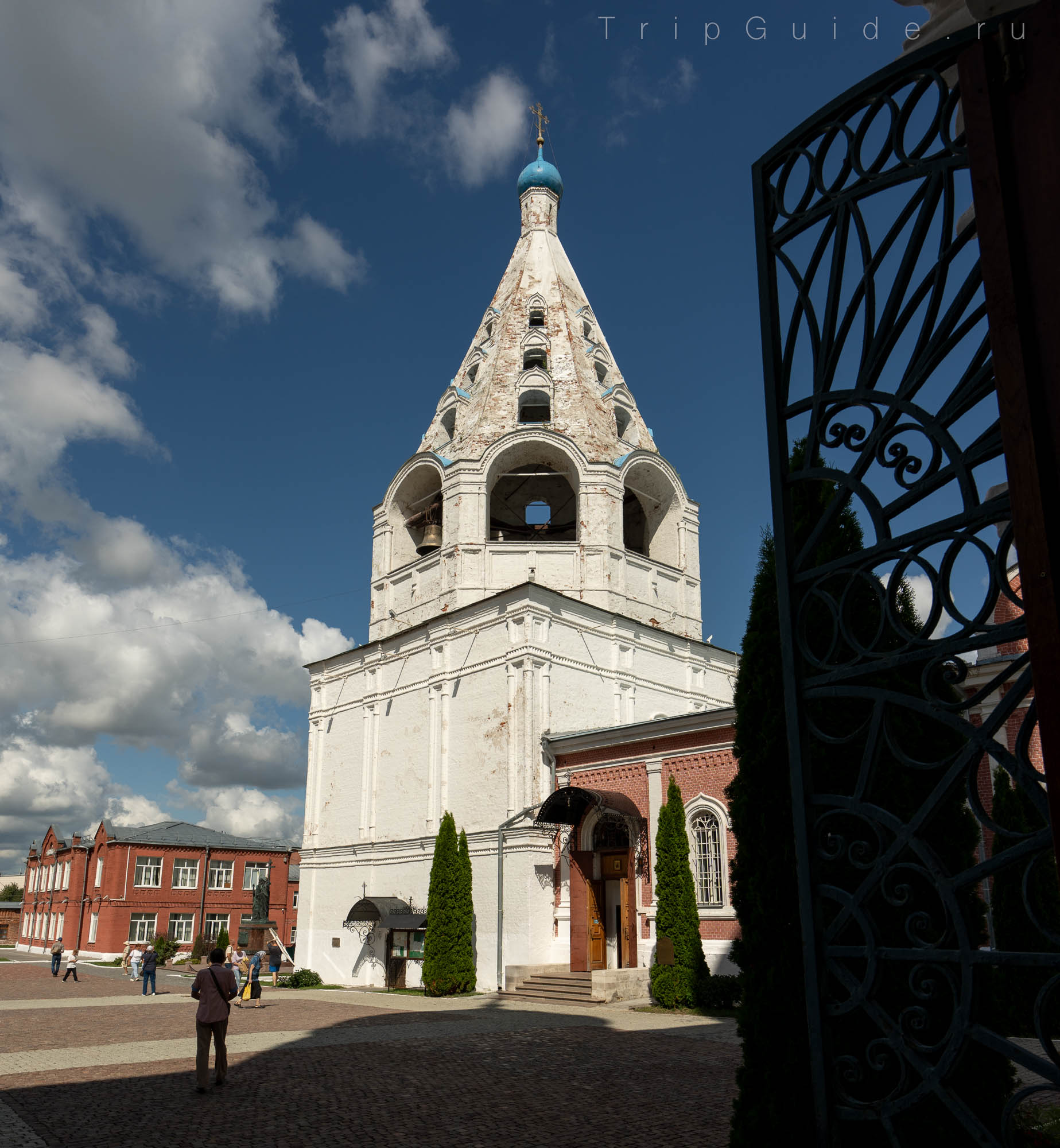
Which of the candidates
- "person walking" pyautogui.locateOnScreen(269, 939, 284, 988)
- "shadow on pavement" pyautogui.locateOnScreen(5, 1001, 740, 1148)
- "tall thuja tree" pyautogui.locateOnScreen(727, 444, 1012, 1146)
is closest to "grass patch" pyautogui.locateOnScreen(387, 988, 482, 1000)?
"person walking" pyautogui.locateOnScreen(269, 939, 284, 988)

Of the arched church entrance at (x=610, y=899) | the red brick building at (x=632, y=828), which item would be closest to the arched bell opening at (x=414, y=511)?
the red brick building at (x=632, y=828)

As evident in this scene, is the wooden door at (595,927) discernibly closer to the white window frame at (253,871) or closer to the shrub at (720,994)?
the shrub at (720,994)

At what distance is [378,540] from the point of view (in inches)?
Answer: 1120

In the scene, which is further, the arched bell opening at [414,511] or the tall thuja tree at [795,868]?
the arched bell opening at [414,511]

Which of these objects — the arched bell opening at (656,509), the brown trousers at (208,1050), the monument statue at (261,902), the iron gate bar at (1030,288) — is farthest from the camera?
the monument statue at (261,902)

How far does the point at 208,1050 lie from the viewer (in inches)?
371

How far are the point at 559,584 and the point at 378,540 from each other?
658 centimetres

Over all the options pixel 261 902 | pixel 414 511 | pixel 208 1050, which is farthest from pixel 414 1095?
pixel 261 902

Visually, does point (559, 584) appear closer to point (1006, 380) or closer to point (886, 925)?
point (886, 925)

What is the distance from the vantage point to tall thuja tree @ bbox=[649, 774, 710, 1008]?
17.7m

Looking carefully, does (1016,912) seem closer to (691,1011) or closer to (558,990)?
(691,1011)

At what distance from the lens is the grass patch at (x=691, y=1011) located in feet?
55.9

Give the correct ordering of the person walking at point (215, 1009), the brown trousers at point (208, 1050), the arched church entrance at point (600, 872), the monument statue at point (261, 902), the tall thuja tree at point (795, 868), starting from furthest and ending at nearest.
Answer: the monument statue at point (261, 902), the arched church entrance at point (600, 872), the person walking at point (215, 1009), the brown trousers at point (208, 1050), the tall thuja tree at point (795, 868)

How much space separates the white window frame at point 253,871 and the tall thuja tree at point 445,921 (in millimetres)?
32245
